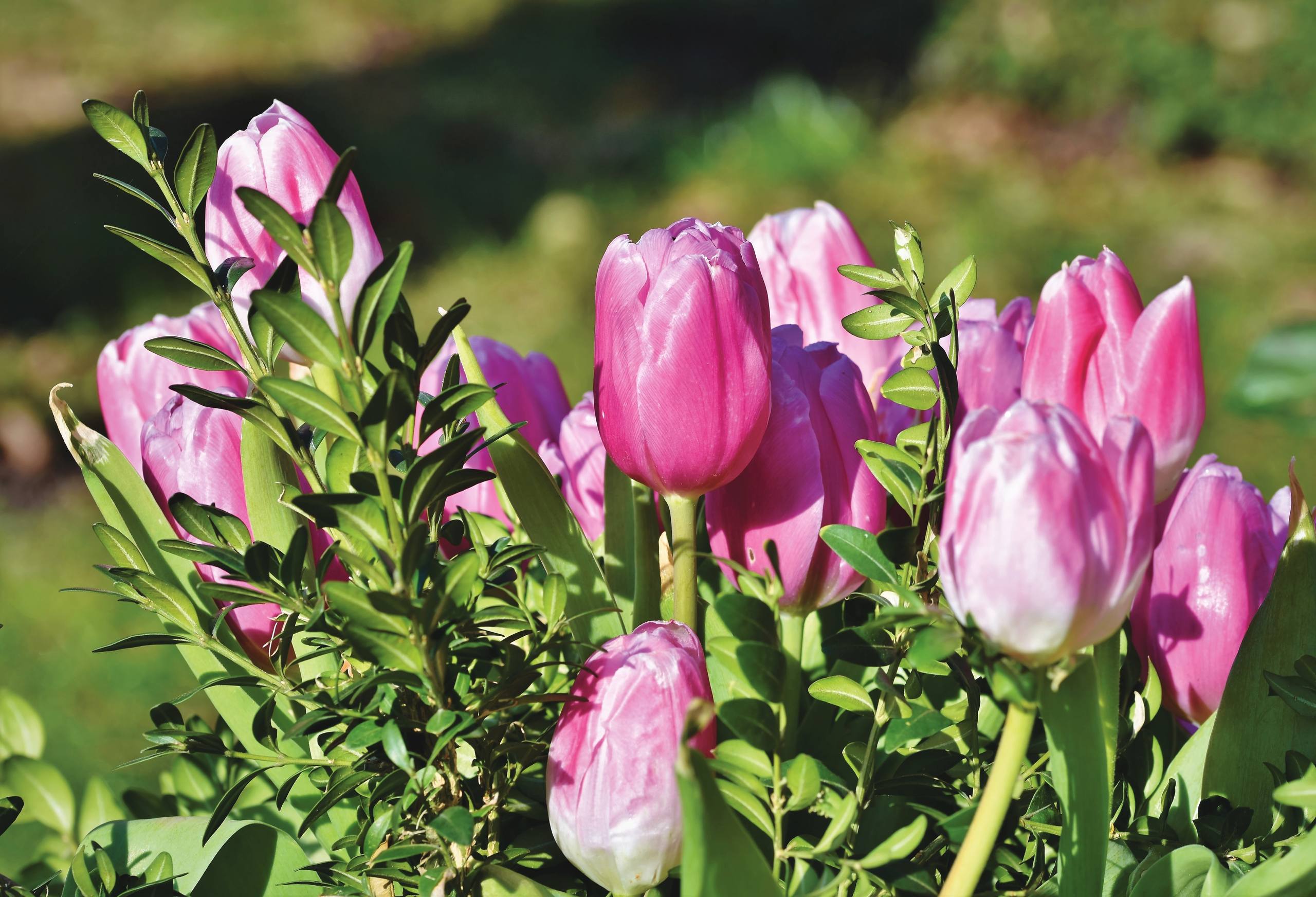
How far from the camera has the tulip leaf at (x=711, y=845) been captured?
342 millimetres

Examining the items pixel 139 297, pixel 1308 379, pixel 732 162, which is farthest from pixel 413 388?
pixel 732 162

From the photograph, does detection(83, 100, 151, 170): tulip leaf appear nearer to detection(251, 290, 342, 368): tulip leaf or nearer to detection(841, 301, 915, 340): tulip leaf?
detection(251, 290, 342, 368): tulip leaf

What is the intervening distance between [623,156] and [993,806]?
416 cm

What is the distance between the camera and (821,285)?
68 centimetres

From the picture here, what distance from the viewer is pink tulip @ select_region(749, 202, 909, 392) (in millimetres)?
673

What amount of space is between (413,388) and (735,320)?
0.14 m

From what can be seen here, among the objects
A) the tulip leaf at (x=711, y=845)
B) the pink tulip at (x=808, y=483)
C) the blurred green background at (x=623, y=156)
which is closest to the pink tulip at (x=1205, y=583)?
the pink tulip at (x=808, y=483)

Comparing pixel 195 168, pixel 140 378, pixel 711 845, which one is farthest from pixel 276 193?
pixel 711 845

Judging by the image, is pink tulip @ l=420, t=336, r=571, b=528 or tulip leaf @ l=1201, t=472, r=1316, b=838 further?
pink tulip @ l=420, t=336, r=571, b=528

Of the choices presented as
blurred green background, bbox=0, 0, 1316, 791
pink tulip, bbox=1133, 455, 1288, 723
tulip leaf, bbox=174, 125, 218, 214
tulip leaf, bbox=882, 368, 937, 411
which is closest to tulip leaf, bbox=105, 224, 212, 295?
tulip leaf, bbox=174, 125, 218, 214

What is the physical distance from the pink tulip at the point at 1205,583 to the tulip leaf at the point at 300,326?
14.5 inches

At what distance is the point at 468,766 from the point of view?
46cm

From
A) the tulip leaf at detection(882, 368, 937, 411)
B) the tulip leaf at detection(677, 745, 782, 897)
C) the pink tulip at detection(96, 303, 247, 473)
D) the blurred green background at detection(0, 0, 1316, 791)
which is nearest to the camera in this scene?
the tulip leaf at detection(677, 745, 782, 897)

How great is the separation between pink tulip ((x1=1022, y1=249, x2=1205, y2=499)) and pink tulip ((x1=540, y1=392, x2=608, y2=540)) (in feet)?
0.77
